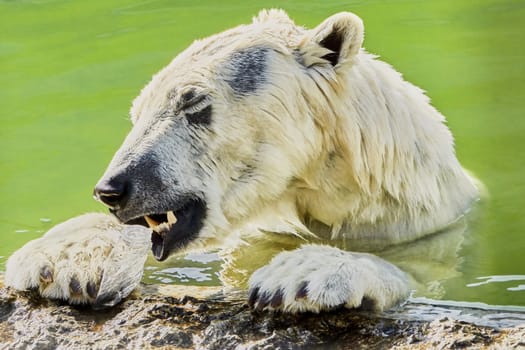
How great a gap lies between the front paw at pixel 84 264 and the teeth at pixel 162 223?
0.04 metres

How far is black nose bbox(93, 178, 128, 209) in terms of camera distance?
4.34 metres

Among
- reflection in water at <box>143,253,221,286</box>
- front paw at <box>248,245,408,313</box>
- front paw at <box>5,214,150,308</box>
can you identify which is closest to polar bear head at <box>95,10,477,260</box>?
front paw at <box>5,214,150,308</box>

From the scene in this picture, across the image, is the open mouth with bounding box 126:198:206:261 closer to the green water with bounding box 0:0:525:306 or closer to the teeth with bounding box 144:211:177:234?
the teeth with bounding box 144:211:177:234

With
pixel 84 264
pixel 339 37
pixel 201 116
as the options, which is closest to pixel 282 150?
pixel 201 116

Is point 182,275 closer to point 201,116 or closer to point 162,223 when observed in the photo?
point 162,223

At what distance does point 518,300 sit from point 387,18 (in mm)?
4354

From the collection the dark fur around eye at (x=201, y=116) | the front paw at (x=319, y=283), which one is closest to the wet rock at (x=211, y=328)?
the front paw at (x=319, y=283)

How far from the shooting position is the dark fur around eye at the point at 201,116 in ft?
15.4

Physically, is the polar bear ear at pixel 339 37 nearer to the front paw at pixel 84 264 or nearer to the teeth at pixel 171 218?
the teeth at pixel 171 218

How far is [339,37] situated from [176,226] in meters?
0.97

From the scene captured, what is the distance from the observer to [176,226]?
4.66 m

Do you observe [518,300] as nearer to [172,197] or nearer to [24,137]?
[172,197]

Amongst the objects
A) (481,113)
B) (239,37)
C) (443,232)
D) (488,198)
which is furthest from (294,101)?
(481,113)

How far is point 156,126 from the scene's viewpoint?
4660 mm
